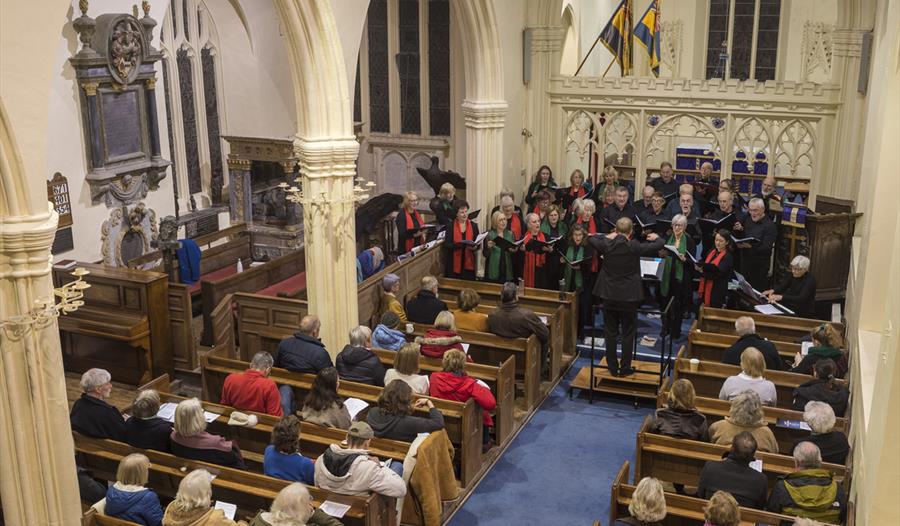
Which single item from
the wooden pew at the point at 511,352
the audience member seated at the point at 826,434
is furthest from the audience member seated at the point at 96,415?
the audience member seated at the point at 826,434

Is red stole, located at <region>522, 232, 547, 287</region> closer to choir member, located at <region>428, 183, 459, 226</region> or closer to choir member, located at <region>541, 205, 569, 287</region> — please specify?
choir member, located at <region>541, 205, 569, 287</region>

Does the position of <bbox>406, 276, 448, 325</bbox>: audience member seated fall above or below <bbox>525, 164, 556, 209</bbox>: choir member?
below

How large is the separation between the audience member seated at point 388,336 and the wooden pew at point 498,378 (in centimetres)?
7

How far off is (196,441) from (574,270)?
5.80 m

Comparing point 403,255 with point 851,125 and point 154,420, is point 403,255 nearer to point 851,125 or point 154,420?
point 154,420

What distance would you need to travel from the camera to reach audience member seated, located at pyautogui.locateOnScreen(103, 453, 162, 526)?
5449 mm

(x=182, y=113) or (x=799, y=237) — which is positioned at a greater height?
(x=182, y=113)

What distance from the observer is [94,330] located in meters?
9.63

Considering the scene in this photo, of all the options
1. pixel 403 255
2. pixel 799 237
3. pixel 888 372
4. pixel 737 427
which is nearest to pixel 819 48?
pixel 799 237

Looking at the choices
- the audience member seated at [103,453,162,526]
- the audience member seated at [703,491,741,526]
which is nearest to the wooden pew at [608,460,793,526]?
the audience member seated at [703,491,741,526]

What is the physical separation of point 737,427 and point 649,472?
0.75 metres

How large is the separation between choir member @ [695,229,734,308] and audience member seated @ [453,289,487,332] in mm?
2883

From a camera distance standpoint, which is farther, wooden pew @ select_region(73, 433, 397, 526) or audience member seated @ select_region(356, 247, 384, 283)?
audience member seated @ select_region(356, 247, 384, 283)

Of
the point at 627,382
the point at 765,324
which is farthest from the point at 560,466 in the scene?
the point at 765,324
